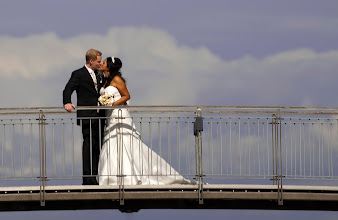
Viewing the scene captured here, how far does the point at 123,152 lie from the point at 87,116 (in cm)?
88

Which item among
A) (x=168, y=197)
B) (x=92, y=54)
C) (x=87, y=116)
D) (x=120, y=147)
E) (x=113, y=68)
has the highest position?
(x=92, y=54)

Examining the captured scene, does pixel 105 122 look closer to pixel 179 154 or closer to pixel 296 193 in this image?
pixel 179 154

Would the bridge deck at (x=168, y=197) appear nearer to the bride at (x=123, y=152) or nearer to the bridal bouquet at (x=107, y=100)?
the bride at (x=123, y=152)

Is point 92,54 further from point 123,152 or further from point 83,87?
point 123,152

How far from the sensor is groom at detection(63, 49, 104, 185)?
23.2 m

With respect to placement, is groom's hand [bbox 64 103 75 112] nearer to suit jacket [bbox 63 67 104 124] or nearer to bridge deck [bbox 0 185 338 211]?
suit jacket [bbox 63 67 104 124]

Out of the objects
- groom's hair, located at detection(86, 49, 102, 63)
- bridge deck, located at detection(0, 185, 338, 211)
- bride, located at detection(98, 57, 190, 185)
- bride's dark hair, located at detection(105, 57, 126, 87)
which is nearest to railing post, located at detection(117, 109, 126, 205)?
bride, located at detection(98, 57, 190, 185)

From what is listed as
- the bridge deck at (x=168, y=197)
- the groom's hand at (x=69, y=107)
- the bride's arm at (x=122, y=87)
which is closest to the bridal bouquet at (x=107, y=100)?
the bride's arm at (x=122, y=87)

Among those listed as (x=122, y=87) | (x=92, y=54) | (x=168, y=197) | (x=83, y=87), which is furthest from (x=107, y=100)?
(x=168, y=197)

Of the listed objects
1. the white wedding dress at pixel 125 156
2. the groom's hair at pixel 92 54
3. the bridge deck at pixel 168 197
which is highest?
the groom's hair at pixel 92 54

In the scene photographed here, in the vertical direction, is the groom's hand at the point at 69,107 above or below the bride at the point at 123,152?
above

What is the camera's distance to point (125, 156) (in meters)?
23.1

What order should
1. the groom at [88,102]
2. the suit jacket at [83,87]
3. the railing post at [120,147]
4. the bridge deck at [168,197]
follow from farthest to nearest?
the suit jacket at [83,87] → the groom at [88,102] → the railing post at [120,147] → the bridge deck at [168,197]

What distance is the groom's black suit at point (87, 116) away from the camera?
23.2 metres
